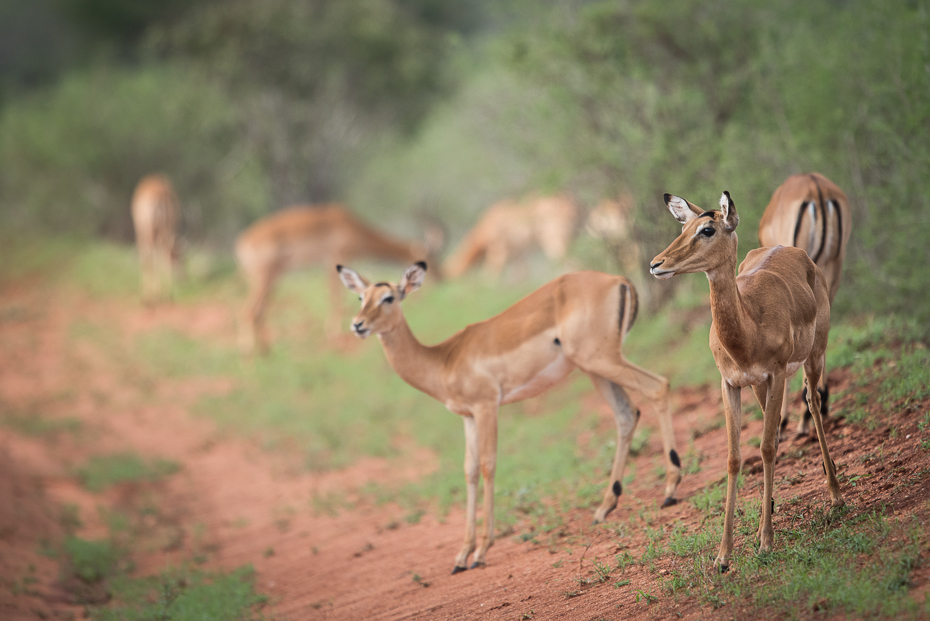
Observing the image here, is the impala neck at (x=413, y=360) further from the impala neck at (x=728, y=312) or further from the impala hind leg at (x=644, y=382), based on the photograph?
the impala neck at (x=728, y=312)

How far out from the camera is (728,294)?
13.9ft

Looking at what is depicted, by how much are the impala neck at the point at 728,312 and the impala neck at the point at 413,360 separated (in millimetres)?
2516

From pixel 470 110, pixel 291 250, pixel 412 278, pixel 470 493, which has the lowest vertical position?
pixel 470 493

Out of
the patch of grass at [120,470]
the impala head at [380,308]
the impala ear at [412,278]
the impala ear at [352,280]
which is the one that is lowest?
the impala head at [380,308]

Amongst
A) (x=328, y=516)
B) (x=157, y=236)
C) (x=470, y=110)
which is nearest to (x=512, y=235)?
(x=470, y=110)

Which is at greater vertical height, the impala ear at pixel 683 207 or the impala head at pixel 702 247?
the impala ear at pixel 683 207

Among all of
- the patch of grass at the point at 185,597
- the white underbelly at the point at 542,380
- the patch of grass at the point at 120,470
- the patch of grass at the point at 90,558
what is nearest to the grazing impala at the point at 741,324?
the white underbelly at the point at 542,380

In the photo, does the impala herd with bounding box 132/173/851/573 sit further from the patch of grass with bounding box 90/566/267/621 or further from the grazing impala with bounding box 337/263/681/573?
the patch of grass with bounding box 90/566/267/621

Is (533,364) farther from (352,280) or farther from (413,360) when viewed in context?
(352,280)

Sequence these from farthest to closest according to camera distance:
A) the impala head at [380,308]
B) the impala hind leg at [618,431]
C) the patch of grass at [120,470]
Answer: the patch of grass at [120,470]
the impala head at [380,308]
the impala hind leg at [618,431]

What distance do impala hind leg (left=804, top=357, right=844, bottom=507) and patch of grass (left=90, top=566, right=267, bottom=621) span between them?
362 cm

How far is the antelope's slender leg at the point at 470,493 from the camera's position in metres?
5.74

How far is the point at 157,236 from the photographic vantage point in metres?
16.6

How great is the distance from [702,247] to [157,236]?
1438 centimetres
